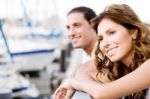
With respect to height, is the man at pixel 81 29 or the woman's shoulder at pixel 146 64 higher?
the woman's shoulder at pixel 146 64

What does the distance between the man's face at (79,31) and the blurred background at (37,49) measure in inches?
47.3

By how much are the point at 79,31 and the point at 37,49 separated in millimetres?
6299

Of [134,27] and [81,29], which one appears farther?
[81,29]

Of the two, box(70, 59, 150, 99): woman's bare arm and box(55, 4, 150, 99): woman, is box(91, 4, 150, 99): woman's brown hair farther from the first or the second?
box(70, 59, 150, 99): woman's bare arm

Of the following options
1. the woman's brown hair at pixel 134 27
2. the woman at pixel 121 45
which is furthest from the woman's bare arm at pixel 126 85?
the woman's brown hair at pixel 134 27

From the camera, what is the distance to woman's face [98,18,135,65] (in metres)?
2.56

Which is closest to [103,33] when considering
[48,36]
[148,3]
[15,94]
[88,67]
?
[88,67]

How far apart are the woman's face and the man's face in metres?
1.15

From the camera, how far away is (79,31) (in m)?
3.78

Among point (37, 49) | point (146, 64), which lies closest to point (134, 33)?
point (146, 64)

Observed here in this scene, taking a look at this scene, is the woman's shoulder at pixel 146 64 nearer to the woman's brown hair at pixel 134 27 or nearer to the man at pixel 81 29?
the woman's brown hair at pixel 134 27

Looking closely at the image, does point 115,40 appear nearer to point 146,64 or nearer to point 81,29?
point 146,64

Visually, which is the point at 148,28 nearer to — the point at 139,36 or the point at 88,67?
the point at 139,36

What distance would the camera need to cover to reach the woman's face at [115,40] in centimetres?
256
